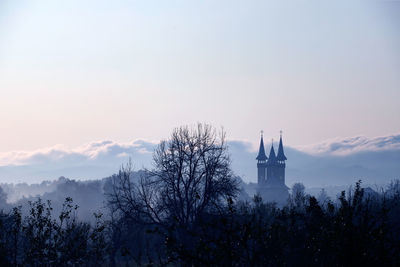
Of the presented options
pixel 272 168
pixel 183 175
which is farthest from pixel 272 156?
pixel 183 175

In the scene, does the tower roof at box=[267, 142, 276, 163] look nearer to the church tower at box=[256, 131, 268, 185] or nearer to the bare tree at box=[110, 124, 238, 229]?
the church tower at box=[256, 131, 268, 185]

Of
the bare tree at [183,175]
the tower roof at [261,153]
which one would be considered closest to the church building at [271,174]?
the tower roof at [261,153]

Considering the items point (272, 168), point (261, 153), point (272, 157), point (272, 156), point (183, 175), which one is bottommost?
point (183, 175)

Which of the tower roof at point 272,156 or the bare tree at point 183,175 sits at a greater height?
the tower roof at point 272,156

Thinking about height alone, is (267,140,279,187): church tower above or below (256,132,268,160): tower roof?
below

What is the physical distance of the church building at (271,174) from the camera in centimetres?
16588

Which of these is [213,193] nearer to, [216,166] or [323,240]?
[216,166]

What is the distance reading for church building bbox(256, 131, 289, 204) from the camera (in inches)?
6531

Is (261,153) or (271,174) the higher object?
(261,153)

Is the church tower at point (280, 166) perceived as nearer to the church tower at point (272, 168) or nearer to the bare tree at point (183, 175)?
the church tower at point (272, 168)

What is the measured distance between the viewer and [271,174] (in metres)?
168

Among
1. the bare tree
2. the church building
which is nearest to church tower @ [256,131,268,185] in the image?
the church building

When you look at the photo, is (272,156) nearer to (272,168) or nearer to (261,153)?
(261,153)

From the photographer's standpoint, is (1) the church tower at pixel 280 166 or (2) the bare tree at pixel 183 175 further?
(1) the church tower at pixel 280 166
